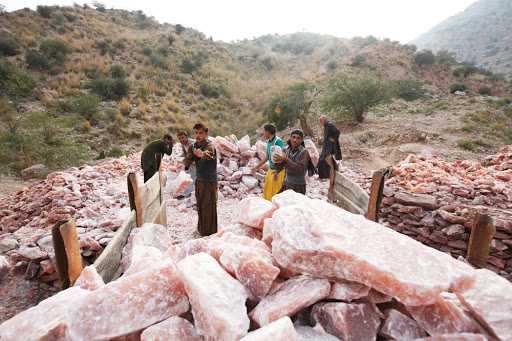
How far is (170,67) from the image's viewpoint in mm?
23953

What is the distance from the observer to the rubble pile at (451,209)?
12.4ft

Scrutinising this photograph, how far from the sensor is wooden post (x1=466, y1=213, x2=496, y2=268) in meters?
2.48

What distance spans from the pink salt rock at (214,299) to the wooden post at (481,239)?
2283 mm

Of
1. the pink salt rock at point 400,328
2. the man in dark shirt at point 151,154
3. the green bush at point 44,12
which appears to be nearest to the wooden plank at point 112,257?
the pink salt rock at point 400,328

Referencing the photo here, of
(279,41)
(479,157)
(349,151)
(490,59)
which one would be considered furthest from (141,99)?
(490,59)

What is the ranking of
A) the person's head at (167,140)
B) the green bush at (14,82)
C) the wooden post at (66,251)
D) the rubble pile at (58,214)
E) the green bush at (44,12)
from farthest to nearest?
the green bush at (44,12), the green bush at (14,82), the person's head at (167,140), the rubble pile at (58,214), the wooden post at (66,251)

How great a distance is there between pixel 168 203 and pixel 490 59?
2013 inches

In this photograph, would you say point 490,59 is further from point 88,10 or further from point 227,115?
point 88,10

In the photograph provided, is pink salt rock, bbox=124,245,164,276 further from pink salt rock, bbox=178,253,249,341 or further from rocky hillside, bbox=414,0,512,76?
rocky hillside, bbox=414,0,512,76

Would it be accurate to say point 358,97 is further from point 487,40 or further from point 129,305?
point 487,40

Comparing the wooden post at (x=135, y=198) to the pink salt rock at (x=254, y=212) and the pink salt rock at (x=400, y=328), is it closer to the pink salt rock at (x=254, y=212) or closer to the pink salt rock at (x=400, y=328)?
the pink salt rock at (x=254, y=212)

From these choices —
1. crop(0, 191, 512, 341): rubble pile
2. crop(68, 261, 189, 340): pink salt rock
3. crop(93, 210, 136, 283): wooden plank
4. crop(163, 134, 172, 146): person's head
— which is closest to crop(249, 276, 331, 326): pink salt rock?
crop(0, 191, 512, 341): rubble pile

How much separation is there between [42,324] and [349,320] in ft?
4.78

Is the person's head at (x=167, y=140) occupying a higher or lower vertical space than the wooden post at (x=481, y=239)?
higher
